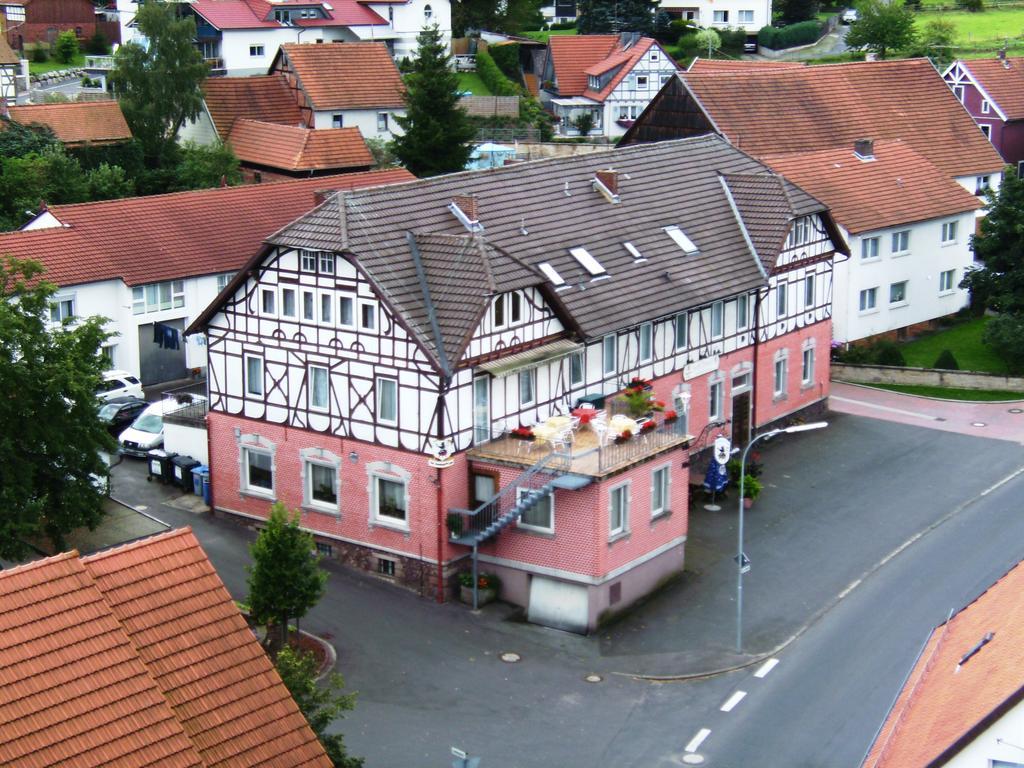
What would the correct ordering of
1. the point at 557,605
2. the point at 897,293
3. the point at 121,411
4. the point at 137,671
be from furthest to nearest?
the point at 897,293
the point at 121,411
the point at 557,605
the point at 137,671

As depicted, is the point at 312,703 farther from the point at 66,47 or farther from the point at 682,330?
the point at 66,47

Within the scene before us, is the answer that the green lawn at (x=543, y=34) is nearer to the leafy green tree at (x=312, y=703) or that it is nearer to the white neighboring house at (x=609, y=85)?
the white neighboring house at (x=609, y=85)

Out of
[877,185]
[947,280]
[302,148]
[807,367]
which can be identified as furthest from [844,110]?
[302,148]

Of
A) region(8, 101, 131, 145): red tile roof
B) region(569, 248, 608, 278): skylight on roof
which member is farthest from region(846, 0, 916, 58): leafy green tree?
region(569, 248, 608, 278): skylight on roof

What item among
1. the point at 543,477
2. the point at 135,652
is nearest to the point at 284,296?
the point at 543,477

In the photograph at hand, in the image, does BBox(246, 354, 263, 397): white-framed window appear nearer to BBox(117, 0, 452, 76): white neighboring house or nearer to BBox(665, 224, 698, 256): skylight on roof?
BBox(665, 224, 698, 256): skylight on roof

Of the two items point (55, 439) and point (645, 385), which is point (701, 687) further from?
point (55, 439)
